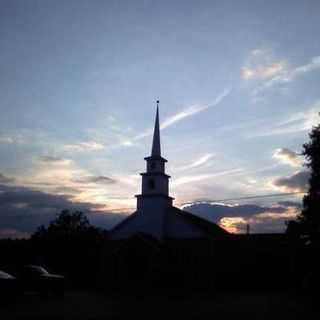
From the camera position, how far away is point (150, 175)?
48094 mm

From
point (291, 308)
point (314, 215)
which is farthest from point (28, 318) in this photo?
point (314, 215)

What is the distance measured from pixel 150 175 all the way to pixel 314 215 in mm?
18334

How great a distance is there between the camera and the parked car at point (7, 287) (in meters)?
23.8

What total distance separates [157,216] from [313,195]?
16.5 meters

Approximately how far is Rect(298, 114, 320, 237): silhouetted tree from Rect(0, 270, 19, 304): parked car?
19.4 meters

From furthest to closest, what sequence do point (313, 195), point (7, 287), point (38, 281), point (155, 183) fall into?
1. point (155, 183)
2. point (313, 195)
3. point (38, 281)
4. point (7, 287)

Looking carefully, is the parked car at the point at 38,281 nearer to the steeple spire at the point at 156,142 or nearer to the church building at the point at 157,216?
the church building at the point at 157,216

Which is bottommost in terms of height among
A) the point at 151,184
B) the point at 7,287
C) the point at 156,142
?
the point at 7,287

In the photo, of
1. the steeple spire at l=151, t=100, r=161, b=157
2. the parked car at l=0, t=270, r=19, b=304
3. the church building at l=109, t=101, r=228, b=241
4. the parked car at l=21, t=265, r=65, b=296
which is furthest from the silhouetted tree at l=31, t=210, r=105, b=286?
the parked car at l=0, t=270, r=19, b=304

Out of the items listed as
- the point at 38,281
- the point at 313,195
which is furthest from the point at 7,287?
the point at 313,195

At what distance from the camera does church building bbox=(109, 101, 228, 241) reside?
149 feet

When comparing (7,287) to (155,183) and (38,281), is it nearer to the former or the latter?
(38,281)

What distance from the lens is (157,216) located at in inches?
1837

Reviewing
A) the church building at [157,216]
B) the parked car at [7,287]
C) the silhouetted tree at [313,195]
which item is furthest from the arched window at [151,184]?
the parked car at [7,287]
